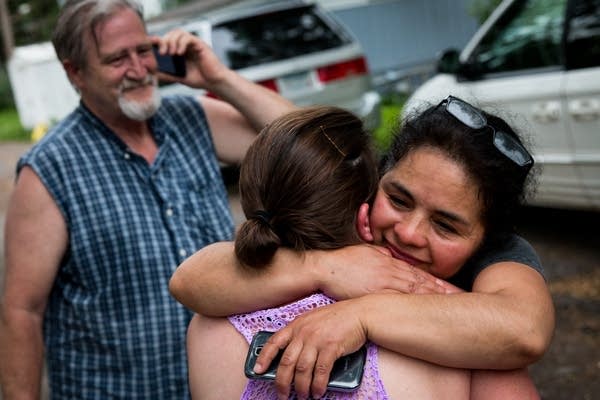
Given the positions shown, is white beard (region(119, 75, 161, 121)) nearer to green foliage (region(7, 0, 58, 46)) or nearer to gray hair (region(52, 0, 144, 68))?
gray hair (region(52, 0, 144, 68))

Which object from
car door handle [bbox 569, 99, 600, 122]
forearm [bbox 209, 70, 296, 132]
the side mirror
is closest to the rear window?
the side mirror

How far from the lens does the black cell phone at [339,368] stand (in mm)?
1371

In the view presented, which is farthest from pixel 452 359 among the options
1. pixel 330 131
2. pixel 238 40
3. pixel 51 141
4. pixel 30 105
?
pixel 30 105

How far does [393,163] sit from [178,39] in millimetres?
1440

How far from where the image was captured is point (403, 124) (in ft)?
6.31

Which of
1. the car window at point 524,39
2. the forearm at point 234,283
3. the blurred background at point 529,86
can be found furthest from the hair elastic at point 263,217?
the car window at point 524,39

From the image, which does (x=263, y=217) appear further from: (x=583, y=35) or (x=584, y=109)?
(x=583, y=35)

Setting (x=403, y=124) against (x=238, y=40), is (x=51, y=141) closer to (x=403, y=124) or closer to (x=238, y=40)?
(x=403, y=124)

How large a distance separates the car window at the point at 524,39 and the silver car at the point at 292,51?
2.32m

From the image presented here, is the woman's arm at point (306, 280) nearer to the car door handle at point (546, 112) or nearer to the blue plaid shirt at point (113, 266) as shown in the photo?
the blue plaid shirt at point (113, 266)

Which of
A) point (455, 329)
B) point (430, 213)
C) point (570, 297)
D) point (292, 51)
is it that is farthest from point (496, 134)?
point (292, 51)

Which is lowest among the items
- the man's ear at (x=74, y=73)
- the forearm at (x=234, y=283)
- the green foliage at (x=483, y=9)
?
the green foliage at (x=483, y=9)

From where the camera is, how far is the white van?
196 inches

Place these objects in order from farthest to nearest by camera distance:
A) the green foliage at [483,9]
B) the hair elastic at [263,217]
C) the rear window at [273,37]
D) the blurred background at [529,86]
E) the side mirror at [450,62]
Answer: the green foliage at [483,9]
the rear window at [273,37]
the side mirror at [450,62]
the blurred background at [529,86]
the hair elastic at [263,217]
